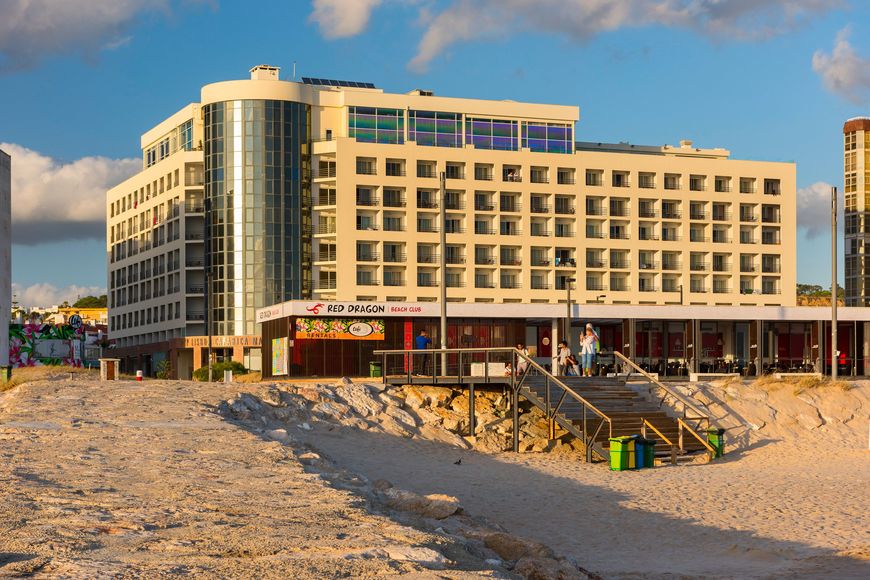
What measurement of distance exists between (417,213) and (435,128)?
7.63m

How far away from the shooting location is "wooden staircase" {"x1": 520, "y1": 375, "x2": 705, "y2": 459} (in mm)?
29469

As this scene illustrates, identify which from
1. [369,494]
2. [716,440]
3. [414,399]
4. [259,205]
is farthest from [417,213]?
[369,494]

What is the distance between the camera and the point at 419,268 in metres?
87.0

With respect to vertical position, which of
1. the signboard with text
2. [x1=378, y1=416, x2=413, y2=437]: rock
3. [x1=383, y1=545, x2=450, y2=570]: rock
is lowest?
[x1=378, y1=416, x2=413, y2=437]: rock

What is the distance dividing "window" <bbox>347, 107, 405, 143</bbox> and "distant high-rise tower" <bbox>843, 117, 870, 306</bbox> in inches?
2034

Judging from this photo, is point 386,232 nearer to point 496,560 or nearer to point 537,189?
point 537,189

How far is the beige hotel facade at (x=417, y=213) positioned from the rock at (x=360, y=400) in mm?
51381

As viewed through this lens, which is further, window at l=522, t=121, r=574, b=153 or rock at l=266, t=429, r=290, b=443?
window at l=522, t=121, r=574, b=153

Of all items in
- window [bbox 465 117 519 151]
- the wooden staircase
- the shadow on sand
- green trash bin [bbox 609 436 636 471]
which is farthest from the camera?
window [bbox 465 117 519 151]

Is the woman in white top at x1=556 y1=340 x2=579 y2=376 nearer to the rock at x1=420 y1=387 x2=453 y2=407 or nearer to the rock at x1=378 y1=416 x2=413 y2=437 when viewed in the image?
the rock at x1=420 y1=387 x2=453 y2=407

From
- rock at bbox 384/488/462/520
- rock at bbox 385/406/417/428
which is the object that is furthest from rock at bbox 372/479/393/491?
rock at bbox 385/406/417/428

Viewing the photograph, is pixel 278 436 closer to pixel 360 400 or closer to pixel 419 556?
pixel 360 400

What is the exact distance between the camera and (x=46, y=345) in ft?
325

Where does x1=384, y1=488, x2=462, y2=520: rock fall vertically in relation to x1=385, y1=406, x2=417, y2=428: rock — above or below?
above
